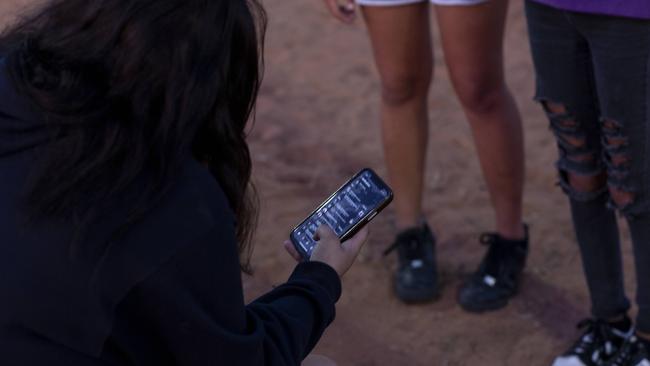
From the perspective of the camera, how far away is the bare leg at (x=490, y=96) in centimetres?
297

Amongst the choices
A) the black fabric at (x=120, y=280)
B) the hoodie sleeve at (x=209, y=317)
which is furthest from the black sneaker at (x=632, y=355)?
the black fabric at (x=120, y=280)

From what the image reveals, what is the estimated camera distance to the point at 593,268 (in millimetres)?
2895

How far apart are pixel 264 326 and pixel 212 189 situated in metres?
A: 0.28

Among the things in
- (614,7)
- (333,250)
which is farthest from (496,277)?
(333,250)

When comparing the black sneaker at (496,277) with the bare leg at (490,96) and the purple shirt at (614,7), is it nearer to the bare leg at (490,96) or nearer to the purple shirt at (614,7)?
the bare leg at (490,96)

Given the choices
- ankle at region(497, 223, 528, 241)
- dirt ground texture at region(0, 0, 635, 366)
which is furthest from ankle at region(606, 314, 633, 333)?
ankle at region(497, 223, 528, 241)

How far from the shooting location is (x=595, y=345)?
2.98 meters

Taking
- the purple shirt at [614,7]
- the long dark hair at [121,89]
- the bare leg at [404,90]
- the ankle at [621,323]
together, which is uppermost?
the long dark hair at [121,89]

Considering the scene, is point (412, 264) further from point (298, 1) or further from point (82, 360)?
point (298, 1)

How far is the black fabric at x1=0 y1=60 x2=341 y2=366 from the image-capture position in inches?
65.0

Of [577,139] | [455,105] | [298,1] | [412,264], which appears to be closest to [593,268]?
[577,139]

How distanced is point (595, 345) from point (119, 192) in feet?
5.66

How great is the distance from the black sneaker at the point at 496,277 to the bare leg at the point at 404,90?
26cm

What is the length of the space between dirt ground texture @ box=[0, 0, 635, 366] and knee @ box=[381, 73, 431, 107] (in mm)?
602
